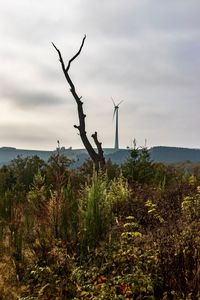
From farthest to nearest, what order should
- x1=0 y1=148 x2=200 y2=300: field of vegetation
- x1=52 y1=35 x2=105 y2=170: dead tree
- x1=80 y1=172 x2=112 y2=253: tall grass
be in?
x1=52 y1=35 x2=105 y2=170: dead tree
x1=80 y1=172 x2=112 y2=253: tall grass
x1=0 y1=148 x2=200 y2=300: field of vegetation

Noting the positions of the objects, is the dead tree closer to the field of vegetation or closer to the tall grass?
the field of vegetation

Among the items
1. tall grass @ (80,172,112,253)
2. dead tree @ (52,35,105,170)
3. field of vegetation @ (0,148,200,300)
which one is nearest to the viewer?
field of vegetation @ (0,148,200,300)

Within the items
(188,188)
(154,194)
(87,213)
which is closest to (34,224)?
(87,213)

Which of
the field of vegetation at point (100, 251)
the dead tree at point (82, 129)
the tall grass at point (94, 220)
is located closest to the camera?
the field of vegetation at point (100, 251)

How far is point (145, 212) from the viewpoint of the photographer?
8.52 metres

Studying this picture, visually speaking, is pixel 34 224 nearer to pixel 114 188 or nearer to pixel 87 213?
pixel 87 213

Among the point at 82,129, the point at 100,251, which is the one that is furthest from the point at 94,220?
the point at 82,129

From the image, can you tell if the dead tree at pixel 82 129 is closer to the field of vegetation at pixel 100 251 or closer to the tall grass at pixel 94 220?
the field of vegetation at pixel 100 251

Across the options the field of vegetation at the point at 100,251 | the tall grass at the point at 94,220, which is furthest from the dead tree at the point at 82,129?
the tall grass at the point at 94,220

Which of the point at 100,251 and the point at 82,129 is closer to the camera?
the point at 100,251

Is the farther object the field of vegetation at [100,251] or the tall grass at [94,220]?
the tall grass at [94,220]

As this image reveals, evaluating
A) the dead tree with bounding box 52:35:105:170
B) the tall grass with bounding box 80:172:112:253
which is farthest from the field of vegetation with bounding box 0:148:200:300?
the dead tree with bounding box 52:35:105:170

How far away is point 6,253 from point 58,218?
988 mm

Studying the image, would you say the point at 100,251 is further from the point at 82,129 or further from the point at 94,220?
the point at 82,129
